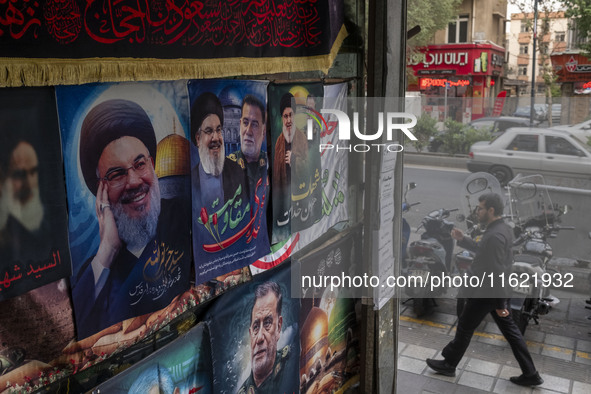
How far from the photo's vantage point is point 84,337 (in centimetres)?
216

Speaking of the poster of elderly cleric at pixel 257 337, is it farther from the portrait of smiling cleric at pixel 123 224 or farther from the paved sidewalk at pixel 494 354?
the paved sidewalk at pixel 494 354

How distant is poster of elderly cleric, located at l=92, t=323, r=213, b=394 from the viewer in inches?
94.0

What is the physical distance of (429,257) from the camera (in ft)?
21.2

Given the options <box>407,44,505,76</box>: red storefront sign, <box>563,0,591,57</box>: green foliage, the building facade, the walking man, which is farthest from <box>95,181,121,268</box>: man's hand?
<box>407,44,505,76</box>: red storefront sign

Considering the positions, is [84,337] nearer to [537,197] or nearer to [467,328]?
[467,328]

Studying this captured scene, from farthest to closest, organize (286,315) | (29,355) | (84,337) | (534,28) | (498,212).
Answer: (534,28)
(498,212)
(286,315)
(84,337)
(29,355)

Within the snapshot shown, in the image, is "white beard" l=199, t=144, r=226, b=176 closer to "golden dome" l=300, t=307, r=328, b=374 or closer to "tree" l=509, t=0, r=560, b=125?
"golden dome" l=300, t=307, r=328, b=374

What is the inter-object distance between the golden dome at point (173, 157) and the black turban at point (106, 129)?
96 mm

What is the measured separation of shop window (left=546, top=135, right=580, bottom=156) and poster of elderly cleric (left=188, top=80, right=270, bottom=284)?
565cm

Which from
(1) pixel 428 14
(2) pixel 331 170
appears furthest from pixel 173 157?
(1) pixel 428 14

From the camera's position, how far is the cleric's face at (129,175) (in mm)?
2209

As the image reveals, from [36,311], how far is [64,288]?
128 mm

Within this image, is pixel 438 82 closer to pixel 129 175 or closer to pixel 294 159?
pixel 294 159

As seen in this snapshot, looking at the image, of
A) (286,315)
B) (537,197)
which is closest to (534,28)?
(537,197)
